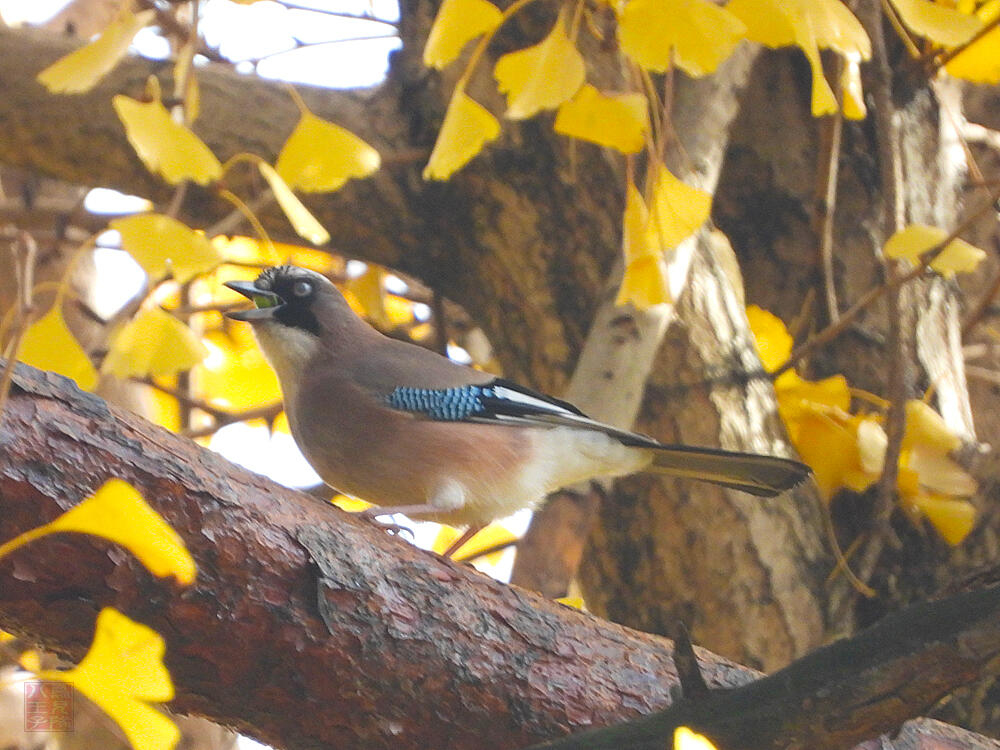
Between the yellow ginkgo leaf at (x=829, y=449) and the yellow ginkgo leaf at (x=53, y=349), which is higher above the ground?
the yellow ginkgo leaf at (x=53, y=349)

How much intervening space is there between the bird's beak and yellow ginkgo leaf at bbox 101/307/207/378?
750 mm

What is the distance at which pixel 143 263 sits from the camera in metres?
1.93

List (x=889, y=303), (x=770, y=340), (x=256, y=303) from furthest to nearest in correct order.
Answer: (x=256, y=303) < (x=770, y=340) < (x=889, y=303)

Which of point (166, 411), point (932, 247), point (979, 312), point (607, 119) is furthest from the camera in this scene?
point (166, 411)

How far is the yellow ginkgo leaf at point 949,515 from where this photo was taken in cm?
271

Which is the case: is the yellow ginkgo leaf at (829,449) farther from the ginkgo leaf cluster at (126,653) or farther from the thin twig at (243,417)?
the ginkgo leaf cluster at (126,653)

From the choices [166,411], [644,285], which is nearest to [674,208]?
[644,285]

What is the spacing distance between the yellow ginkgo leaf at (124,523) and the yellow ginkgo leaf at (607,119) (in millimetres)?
995

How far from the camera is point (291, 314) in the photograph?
3074 mm

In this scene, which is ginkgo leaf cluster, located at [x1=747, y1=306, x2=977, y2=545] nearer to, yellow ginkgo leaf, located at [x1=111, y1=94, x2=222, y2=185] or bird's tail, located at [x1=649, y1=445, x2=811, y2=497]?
bird's tail, located at [x1=649, y1=445, x2=811, y2=497]

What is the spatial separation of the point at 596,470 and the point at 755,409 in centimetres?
40

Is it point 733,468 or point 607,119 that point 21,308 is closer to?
point 607,119

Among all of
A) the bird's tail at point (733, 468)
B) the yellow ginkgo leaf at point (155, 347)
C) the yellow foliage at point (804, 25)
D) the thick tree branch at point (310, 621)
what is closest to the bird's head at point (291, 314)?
the yellow ginkgo leaf at point (155, 347)

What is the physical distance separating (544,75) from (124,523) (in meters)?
0.97
